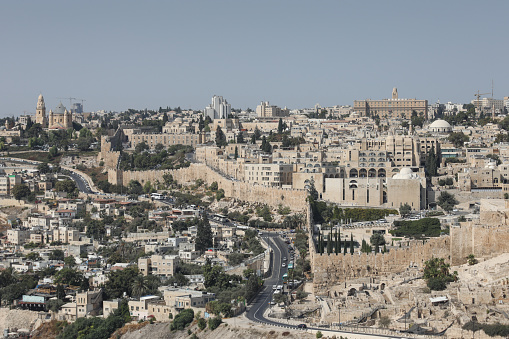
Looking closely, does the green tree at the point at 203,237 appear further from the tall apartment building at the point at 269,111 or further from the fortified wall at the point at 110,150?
the tall apartment building at the point at 269,111

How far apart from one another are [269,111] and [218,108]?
768 centimetres

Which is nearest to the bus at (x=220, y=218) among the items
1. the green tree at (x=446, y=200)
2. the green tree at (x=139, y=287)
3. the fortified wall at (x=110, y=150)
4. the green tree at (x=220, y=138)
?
the green tree at (x=446, y=200)

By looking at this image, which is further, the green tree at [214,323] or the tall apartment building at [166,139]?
the tall apartment building at [166,139]

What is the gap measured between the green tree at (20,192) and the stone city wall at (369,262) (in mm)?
37302

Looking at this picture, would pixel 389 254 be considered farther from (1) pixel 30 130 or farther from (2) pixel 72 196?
(1) pixel 30 130

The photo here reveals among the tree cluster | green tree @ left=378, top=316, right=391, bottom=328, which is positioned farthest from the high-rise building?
green tree @ left=378, top=316, right=391, bottom=328

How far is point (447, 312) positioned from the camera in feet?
106

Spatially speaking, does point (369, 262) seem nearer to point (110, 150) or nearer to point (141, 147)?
point (110, 150)

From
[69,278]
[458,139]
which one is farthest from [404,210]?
[458,139]

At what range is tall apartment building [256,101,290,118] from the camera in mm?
118438

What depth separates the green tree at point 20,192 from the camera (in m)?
71.4

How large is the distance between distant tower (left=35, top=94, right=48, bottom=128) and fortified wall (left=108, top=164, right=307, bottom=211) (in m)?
36.3

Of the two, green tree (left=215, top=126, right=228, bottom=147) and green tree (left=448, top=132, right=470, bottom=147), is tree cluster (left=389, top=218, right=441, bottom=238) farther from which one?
green tree (left=215, top=126, right=228, bottom=147)

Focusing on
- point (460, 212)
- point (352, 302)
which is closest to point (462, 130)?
point (460, 212)
